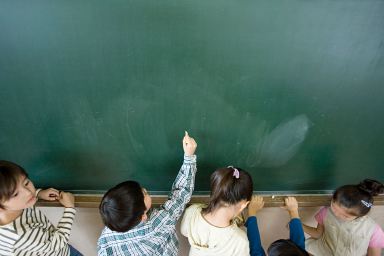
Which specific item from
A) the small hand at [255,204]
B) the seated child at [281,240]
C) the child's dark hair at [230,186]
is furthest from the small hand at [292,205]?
the child's dark hair at [230,186]

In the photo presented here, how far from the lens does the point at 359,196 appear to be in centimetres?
129

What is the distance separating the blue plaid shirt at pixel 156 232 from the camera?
120cm

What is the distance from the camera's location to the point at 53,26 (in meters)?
0.99

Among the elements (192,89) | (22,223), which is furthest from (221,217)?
(22,223)

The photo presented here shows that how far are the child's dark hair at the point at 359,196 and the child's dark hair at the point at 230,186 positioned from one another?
0.48 m

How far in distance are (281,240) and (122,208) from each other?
641mm

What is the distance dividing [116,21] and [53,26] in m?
0.22

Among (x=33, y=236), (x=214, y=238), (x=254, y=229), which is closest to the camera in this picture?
(x=33, y=236)

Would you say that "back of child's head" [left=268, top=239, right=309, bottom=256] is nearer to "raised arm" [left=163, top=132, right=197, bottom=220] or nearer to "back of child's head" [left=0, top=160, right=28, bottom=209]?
"raised arm" [left=163, top=132, right=197, bottom=220]

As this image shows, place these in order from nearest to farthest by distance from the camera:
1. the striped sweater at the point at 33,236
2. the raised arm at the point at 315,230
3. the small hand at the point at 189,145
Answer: the striped sweater at the point at 33,236 < the small hand at the point at 189,145 < the raised arm at the point at 315,230

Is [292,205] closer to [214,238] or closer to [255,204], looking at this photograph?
[255,204]

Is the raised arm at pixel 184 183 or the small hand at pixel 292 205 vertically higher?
the raised arm at pixel 184 183

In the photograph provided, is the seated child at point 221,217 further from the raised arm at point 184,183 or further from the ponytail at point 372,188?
the ponytail at point 372,188

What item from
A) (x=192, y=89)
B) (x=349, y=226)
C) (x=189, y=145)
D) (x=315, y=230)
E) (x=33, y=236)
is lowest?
(x=315, y=230)
